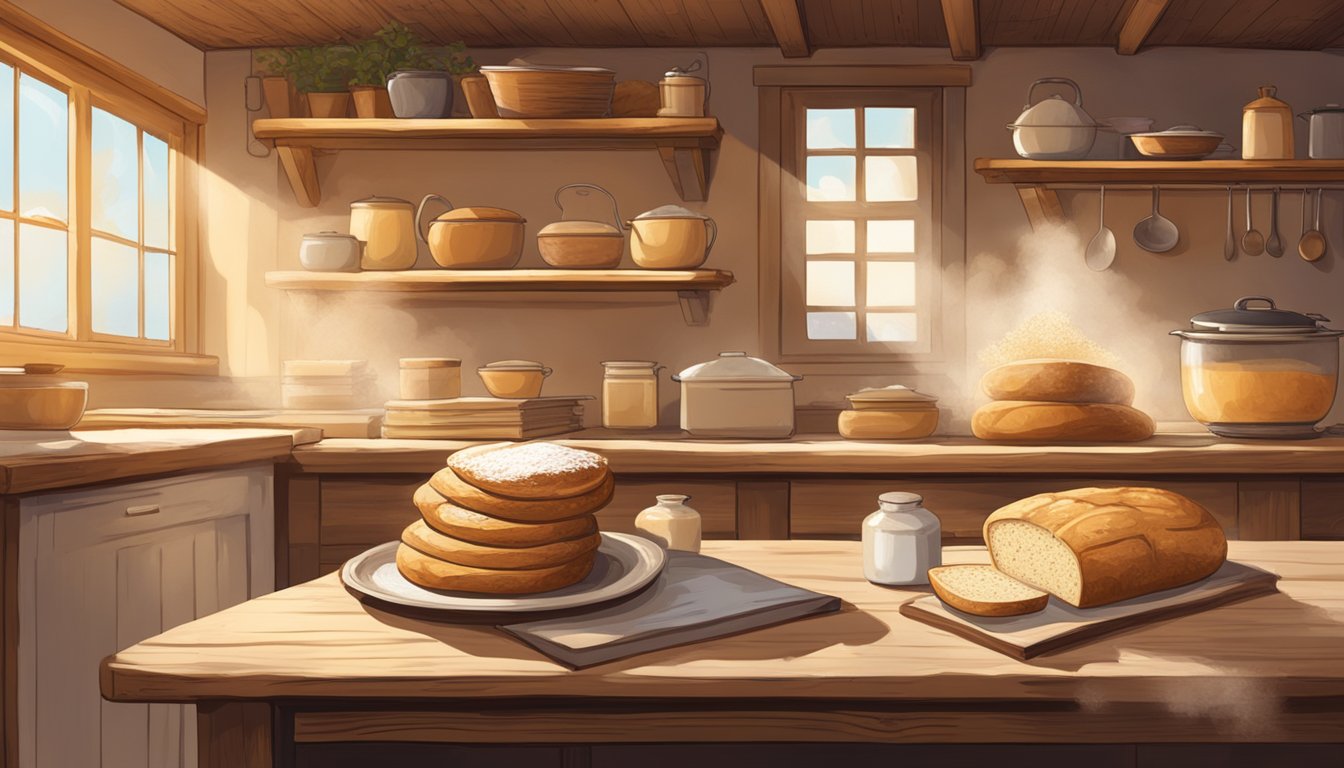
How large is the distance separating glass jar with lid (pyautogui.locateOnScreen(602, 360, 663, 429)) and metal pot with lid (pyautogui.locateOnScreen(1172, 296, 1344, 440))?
133 centimetres

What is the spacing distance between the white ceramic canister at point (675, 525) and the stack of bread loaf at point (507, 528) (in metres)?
0.27

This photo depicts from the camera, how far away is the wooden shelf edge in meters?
2.81

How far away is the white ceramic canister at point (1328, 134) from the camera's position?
9.39 ft

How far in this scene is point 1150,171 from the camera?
2.82 metres

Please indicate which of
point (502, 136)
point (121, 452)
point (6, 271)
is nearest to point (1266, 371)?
point (502, 136)

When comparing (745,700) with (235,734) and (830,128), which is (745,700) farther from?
(830,128)

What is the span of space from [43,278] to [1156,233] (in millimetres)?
2947

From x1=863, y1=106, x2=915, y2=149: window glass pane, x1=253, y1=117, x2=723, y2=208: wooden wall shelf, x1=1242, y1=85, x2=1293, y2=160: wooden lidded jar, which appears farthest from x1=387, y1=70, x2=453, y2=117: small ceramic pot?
x1=1242, y1=85, x2=1293, y2=160: wooden lidded jar

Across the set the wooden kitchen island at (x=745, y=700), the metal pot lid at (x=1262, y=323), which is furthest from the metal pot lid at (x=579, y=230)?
the wooden kitchen island at (x=745, y=700)

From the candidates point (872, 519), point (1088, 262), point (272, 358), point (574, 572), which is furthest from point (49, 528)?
point (1088, 262)

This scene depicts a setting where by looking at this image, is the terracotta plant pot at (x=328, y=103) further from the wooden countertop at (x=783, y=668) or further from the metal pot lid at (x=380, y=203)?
the wooden countertop at (x=783, y=668)

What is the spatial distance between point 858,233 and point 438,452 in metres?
1.50

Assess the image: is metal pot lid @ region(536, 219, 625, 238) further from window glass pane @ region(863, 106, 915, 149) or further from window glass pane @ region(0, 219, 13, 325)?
window glass pane @ region(0, 219, 13, 325)

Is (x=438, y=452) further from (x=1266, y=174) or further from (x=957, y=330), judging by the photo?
(x=1266, y=174)
